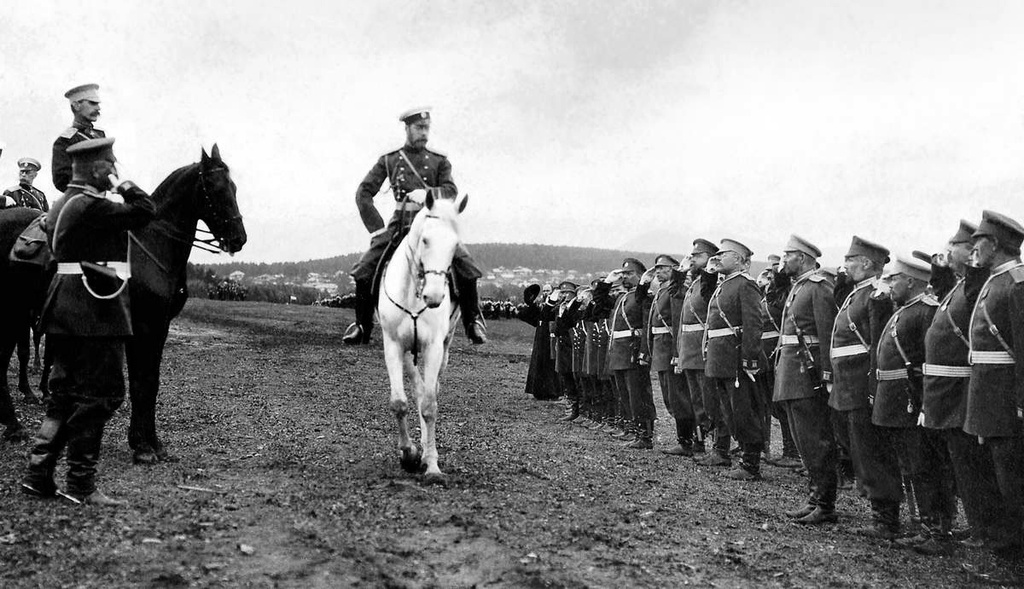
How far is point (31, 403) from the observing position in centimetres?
1191

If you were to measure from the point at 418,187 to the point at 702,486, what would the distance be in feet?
13.8

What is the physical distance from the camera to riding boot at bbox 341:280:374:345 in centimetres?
884

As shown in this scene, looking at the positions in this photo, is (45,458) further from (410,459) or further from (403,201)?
(403,201)

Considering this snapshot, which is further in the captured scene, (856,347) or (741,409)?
(741,409)

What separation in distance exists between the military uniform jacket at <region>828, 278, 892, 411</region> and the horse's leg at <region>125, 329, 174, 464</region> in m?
6.16

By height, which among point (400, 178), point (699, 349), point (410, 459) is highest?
point (400, 178)

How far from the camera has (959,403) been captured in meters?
6.45

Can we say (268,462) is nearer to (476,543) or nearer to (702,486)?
(476,543)

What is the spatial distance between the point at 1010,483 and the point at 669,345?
20.8ft

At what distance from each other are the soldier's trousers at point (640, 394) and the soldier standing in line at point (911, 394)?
15.8ft

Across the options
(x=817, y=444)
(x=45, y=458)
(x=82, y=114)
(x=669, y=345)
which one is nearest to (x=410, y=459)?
(x=45, y=458)

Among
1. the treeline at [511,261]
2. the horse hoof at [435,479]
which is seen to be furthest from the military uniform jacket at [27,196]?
the treeline at [511,261]

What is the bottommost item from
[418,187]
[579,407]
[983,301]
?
[579,407]

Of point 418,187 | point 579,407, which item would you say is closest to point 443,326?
point 418,187
